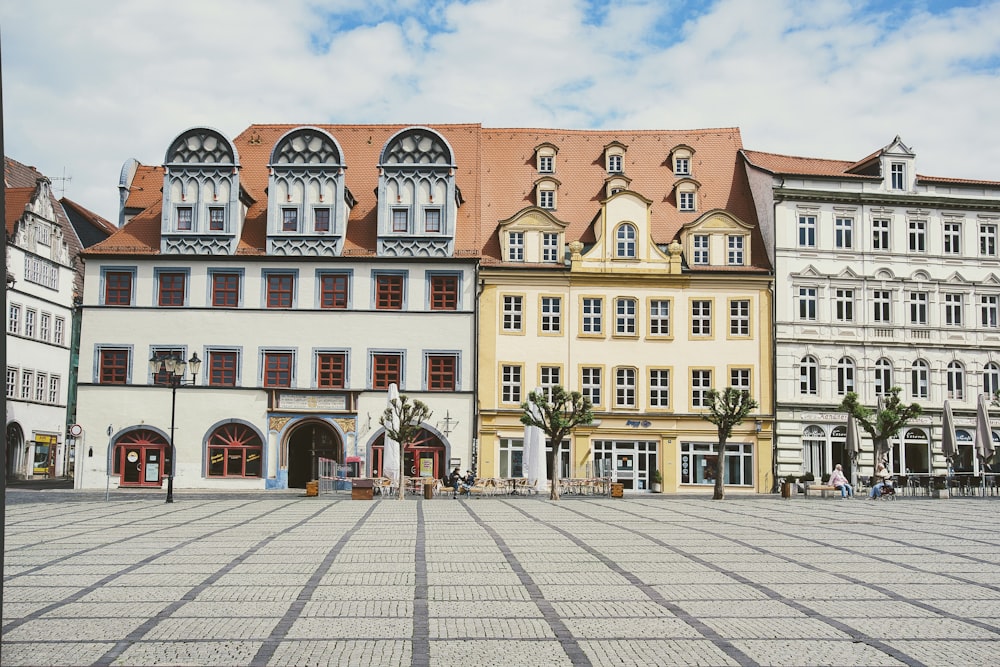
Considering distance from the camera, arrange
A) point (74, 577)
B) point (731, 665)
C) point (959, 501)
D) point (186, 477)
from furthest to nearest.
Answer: point (186, 477), point (959, 501), point (74, 577), point (731, 665)

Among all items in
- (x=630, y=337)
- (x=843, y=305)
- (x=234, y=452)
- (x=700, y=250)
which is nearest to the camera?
(x=234, y=452)

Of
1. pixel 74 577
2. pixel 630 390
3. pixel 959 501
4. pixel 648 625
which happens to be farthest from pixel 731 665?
pixel 630 390

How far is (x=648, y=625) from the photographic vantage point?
10.9m

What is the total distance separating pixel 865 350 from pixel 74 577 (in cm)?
3921

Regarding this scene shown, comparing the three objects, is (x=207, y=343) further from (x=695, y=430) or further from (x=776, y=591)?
(x=776, y=591)

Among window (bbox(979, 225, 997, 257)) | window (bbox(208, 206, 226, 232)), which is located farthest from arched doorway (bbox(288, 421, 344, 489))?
window (bbox(979, 225, 997, 257))

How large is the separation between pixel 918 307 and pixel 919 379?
317cm

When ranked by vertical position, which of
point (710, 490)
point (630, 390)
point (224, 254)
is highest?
point (224, 254)

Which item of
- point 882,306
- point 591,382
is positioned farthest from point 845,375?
point 591,382

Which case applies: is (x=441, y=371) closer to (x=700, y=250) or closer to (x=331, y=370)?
(x=331, y=370)

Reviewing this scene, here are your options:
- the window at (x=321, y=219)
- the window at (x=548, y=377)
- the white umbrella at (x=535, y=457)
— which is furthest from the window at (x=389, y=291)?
the white umbrella at (x=535, y=457)

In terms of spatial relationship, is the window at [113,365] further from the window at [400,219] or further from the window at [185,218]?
the window at [400,219]

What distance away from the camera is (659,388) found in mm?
46500

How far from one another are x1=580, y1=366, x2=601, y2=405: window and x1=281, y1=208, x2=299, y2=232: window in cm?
1367
